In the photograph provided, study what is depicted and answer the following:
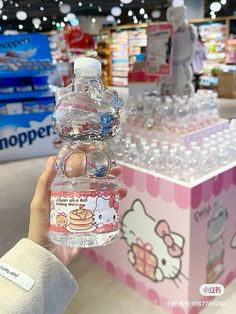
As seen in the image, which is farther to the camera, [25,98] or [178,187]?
[25,98]

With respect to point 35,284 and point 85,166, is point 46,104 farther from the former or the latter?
point 35,284

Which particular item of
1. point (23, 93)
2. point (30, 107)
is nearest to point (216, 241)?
point (30, 107)

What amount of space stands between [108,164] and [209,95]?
2446 mm

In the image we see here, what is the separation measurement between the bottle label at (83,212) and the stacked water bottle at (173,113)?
2.17 m

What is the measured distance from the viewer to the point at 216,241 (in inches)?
84.2

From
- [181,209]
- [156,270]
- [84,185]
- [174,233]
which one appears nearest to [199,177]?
[181,209]

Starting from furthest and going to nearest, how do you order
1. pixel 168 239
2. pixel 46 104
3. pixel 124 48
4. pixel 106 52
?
1. pixel 106 52
2. pixel 124 48
3. pixel 46 104
4. pixel 168 239

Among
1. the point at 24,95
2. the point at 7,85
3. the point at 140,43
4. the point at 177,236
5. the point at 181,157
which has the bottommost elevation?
the point at 177,236

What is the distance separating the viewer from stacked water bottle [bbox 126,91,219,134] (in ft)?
10.4

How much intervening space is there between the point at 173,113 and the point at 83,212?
240cm

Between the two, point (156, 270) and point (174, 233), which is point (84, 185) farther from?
point (156, 270)

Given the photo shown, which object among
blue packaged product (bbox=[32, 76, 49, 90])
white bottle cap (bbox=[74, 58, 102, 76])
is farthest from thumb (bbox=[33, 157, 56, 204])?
blue packaged product (bbox=[32, 76, 49, 90])

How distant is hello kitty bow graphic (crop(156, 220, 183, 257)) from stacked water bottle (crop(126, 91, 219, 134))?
1235mm

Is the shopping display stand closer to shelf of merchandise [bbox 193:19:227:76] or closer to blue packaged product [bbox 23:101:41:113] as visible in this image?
blue packaged product [bbox 23:101:41:113]
